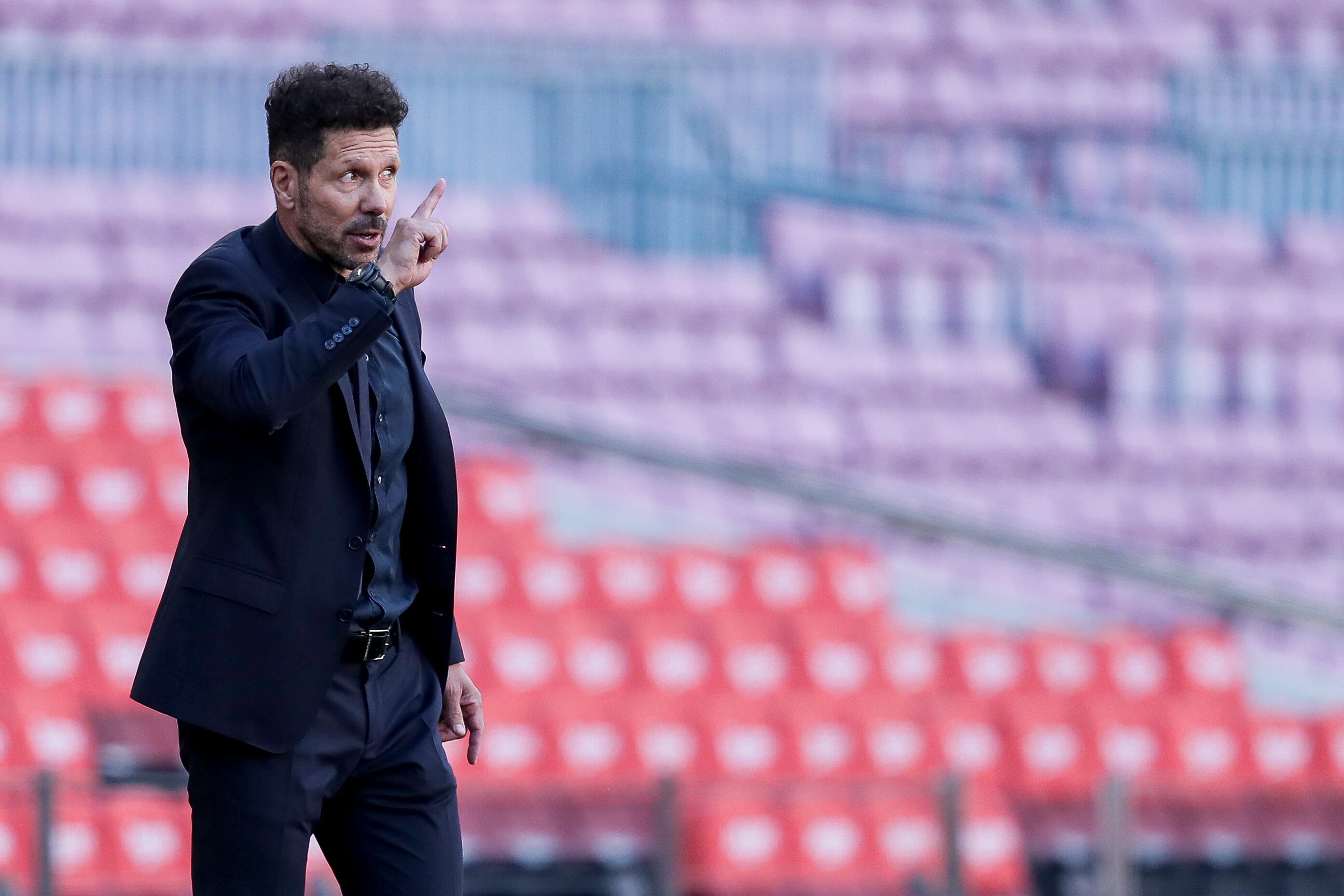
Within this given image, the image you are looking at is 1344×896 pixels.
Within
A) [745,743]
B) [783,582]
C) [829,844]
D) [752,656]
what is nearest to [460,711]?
[829,844]

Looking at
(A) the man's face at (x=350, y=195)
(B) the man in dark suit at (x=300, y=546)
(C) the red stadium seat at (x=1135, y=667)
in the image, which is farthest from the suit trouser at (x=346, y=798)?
(C) the red stadium seat at (x=1135, y=667)

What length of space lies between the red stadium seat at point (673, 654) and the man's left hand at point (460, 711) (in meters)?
4.54

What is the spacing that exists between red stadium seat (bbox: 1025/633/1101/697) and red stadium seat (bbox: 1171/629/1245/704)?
0.38 meters

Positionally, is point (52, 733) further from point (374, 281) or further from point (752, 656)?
point (374, 281)

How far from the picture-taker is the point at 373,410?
213 centimetres

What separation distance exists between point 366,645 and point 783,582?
18.6 feet

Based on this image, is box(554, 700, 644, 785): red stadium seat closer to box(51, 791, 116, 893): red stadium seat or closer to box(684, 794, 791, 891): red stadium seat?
box(684, 794, 791, 891): red stadium seat

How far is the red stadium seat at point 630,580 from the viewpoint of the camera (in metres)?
7.43

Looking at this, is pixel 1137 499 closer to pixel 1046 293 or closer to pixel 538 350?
pixel 1046 293

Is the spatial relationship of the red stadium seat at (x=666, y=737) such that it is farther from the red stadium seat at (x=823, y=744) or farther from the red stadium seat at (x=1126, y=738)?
the red stadium seat at (x=1126, y=738)

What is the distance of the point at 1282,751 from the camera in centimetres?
740

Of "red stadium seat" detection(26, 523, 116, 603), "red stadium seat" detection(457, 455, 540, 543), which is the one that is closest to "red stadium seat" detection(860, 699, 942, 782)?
"red stadium seat" detection(457, 455, 540, 543)

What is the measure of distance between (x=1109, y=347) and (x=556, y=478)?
3160 millimetres

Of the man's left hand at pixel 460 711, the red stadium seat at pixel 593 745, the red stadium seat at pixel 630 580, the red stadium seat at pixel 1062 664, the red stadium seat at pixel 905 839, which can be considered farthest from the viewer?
the red stadium seat at pixel 1062 664
